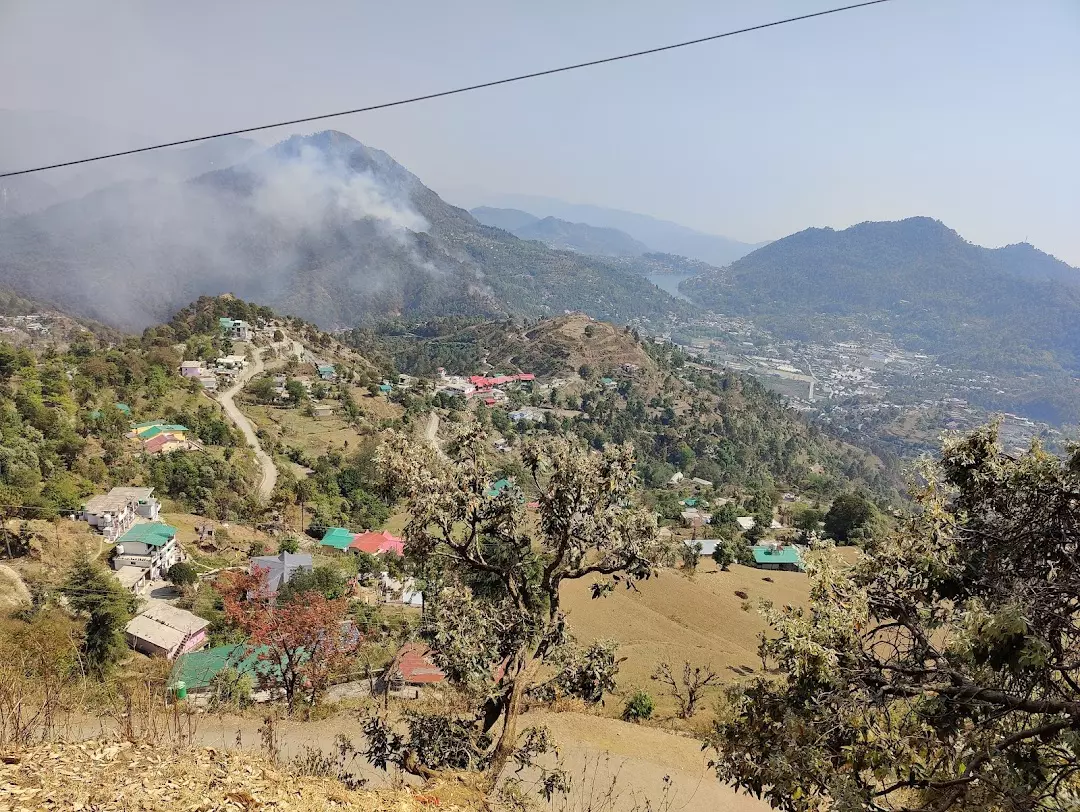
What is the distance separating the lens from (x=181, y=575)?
1727 centimetres

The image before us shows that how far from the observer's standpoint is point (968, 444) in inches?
152

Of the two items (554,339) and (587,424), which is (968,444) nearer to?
(587,424)

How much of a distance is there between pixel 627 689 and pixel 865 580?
8820 mm

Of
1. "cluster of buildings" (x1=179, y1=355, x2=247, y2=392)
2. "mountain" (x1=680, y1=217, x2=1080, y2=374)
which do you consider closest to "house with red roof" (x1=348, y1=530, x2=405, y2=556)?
"cluster of buildings" (x1=179, y1=355, x2=247, y2=392)

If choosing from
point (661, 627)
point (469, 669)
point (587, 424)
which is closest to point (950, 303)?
point (587, 424)

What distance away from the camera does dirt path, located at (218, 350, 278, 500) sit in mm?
28495

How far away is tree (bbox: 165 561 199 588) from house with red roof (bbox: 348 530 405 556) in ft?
20.5

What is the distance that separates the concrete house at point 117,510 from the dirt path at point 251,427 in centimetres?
632

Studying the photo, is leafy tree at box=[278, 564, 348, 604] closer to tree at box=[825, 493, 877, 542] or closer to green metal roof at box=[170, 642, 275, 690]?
green metal roof at box=[170, 642, 275, 690]

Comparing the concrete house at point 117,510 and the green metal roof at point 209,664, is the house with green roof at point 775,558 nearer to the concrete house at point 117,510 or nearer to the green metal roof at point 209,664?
the green metal roof at point 209,664

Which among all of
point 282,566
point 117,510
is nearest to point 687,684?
point 282,566

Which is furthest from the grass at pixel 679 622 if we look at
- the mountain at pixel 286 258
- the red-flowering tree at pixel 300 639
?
the mountain at pixel 286 258

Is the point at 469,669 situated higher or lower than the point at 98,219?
lower

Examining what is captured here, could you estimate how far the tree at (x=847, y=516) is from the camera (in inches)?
1097
